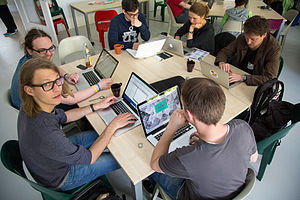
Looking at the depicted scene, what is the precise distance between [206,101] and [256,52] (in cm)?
155

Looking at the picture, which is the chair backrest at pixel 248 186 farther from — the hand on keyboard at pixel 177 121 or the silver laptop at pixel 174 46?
the silver laptop at pixel 174 46

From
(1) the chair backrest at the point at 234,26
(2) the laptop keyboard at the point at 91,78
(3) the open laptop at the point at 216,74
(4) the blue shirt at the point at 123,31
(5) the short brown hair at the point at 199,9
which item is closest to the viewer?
(3) the open laptop at the point at 216,74

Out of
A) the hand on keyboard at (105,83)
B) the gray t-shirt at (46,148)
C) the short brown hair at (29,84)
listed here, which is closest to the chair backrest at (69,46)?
the hand on keyboard at (105,83)

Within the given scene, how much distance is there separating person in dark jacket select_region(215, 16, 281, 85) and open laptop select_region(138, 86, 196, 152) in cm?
72

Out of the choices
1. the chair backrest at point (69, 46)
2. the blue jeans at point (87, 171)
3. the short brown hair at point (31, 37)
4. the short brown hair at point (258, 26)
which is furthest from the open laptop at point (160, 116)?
the chair backrest at point (69, 46)

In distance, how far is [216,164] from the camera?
0.89 m

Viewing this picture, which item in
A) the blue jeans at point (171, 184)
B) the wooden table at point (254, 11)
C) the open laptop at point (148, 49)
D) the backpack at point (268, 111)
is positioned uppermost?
the open laptop at point (148, 49)

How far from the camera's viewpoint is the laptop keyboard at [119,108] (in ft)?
5.03

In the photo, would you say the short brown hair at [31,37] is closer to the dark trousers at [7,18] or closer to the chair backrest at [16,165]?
the chair backrest at [16,165]

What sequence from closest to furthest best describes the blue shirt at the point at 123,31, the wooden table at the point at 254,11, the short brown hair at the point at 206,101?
1. the short brown hair at the point at 206,101
2. the blue shirt at the point at 123,31
3. the wooden table at the point at 254,11

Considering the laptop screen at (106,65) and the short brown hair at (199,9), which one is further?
→ the short brown hair at (199,9)

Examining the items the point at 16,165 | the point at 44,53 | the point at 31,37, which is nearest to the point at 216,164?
the point at 16,165

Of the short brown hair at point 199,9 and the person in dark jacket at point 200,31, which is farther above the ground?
the short brown hair at point 199,9

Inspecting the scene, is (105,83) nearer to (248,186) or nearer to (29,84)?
(29,84)
